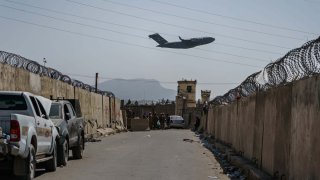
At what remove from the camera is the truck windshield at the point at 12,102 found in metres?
12.6

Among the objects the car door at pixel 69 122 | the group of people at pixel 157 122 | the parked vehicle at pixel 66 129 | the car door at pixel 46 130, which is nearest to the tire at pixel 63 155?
the parked vehicle at pixel 66 129

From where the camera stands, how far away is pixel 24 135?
11133 millimetres

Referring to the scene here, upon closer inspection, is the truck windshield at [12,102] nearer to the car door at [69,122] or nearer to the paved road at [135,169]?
the paved road at [135,169]

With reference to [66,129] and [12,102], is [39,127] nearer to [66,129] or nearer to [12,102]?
[12,102]

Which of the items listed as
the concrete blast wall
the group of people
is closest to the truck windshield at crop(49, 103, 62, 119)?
the concrete blast wall

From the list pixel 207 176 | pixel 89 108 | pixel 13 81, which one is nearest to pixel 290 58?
pixel 207 176

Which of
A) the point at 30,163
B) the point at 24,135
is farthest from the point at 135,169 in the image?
the point at 24,135

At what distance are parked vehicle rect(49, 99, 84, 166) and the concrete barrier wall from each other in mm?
2624

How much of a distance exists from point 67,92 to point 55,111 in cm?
1256

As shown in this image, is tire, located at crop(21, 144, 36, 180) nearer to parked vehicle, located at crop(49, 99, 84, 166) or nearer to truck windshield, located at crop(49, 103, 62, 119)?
parked vehicle, located at crop(49, 99, 84, 166)

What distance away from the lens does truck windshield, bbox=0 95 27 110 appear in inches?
495

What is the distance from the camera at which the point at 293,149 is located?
970 cm

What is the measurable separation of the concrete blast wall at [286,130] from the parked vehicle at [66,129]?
5.16 m

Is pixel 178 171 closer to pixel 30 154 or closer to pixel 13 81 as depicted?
pixel 30 154
